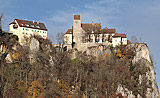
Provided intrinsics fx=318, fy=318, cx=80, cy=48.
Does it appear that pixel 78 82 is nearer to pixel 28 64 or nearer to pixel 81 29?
pixel 28 64

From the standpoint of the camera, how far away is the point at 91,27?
9631cm

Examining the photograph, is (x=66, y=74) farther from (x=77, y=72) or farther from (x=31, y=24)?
(x=31, y=24)

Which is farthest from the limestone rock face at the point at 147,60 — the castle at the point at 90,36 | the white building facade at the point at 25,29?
the white building facade at the point at 25,29

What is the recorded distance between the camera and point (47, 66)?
7756cm

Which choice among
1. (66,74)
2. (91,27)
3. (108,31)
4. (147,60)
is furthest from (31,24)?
(147,60)

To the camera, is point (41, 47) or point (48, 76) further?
point (41, 47)

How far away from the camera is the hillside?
228 ft

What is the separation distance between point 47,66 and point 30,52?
6495 millimetres

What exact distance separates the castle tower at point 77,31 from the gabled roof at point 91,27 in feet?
5.32

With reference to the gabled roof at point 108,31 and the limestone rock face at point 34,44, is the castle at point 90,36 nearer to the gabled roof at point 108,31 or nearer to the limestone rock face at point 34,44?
the gabled roof at point 108,31

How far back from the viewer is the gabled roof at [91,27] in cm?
9456

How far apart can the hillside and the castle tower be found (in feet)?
14.3

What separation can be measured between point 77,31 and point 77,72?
20.5 meters

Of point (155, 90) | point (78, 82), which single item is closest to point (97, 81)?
point (78, 82)
